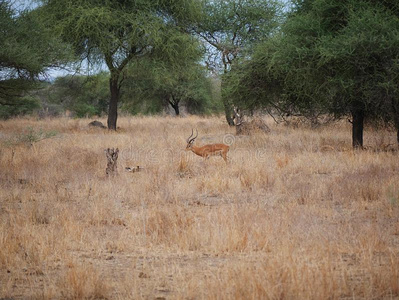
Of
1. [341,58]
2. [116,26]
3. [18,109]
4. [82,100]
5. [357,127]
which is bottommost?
[357,127]

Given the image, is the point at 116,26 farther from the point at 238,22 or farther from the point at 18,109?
the point at 18,109

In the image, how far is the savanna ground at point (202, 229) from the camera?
414 centimetres

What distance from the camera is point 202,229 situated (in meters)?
5.80

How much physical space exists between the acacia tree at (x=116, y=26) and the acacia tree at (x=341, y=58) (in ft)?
18.8

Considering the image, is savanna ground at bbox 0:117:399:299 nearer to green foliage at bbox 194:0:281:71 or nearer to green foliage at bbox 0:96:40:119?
green foliage at bbox 194:0:281:71

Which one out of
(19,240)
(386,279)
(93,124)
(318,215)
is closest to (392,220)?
(318,215)

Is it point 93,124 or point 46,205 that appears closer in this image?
point 46,205

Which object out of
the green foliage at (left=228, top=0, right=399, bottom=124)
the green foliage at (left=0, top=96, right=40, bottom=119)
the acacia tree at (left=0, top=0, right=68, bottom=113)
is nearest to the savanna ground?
the green foliage at (left=228, top=0, right=399, bottom=124)

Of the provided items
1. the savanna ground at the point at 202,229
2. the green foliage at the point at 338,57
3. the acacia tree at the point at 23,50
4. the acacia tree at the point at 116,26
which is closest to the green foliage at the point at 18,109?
the acacia tree at the point at 116,26

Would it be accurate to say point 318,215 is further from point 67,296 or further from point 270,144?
point 270,144

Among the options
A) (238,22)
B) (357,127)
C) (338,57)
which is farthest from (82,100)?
(338,57)

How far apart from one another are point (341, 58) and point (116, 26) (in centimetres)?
1114

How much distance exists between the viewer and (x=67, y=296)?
4055mm

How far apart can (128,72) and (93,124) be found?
351 centimetres
